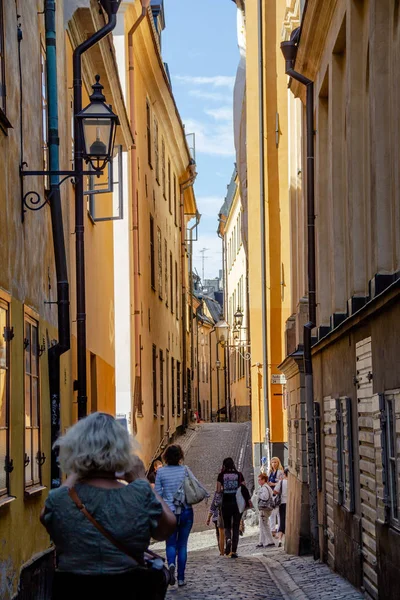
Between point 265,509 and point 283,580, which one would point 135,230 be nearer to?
point 265,509

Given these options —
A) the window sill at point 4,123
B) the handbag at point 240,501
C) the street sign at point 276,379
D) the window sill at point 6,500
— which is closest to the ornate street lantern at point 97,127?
the window sill at point 4,123

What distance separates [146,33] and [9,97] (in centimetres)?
1871

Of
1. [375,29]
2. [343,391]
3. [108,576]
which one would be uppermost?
[375,29]

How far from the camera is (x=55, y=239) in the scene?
12578 mm

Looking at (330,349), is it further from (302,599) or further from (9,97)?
(9,97)

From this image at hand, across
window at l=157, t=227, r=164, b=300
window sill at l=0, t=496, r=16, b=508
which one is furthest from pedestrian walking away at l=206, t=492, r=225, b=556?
window at l=157, t=227, r=164, b=300

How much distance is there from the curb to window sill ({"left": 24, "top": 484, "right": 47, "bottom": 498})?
3095mm

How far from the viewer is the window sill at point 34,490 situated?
10.5 meters

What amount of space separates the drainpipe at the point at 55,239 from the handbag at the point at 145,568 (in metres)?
7.41

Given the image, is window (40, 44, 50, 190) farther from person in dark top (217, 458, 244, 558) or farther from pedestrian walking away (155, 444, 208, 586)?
person in dark top (217, 458, 244, 558)

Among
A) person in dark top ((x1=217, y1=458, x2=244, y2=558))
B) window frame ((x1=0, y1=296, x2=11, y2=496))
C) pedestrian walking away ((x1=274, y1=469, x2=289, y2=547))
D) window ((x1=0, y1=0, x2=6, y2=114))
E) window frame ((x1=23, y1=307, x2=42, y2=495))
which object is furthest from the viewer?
pedestrian walking away ((x1=274, y1=469, x2=289, y2=547))

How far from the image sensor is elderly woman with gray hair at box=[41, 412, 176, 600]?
15.3 ft

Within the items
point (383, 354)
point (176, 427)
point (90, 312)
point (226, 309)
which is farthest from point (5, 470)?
point (226, 309)

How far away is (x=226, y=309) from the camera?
71.9 m
